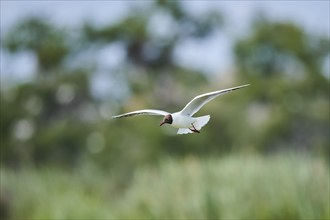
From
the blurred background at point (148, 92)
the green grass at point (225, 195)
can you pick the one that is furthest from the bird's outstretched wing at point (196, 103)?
the blurred background at point (148, 92)

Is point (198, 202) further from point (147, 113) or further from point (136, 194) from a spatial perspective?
point (147, 113)

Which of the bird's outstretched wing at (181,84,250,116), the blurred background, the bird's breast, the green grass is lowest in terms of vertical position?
the blurred background

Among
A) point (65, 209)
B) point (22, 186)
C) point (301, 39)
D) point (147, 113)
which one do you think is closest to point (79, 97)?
point (301, 39)

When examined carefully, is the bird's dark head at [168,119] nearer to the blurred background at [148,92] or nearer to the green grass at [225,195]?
the green grass at [225,195]

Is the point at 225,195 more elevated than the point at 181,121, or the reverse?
the point at 181,121

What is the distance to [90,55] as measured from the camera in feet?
145

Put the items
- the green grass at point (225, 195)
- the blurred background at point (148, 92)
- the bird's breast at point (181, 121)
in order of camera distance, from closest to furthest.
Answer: the bird's breast at point (181, 121), the green grass at point (225, 195), the blurred background at point (148, 92)

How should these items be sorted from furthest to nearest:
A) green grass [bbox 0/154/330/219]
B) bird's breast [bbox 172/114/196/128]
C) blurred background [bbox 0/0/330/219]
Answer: blurred background [bbox 0/0/330/219], green grass [bbox 0/154/330/219], bird's breast [bbox 172/114/196/128]

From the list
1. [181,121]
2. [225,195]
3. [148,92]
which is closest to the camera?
[181,121]

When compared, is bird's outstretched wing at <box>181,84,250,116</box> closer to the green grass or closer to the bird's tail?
the bird's tail

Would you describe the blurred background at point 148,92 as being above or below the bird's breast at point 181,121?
below

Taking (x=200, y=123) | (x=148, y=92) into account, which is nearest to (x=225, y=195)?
(x=200, y=123)

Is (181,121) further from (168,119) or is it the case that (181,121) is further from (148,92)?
(148,92)

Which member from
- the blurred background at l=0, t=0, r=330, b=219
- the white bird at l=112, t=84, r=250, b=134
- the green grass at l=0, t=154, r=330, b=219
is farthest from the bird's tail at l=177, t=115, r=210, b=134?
the blurred background at l=0, t=0, r=330, b=219
